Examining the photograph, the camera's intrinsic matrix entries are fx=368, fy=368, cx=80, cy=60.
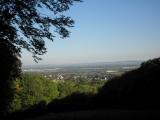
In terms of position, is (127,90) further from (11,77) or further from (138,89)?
(11,77)

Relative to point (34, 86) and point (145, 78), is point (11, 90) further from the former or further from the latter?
point (34, 86)

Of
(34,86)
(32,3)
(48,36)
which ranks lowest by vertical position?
(34,86)

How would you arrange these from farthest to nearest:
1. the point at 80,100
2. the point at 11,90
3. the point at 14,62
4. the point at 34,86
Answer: the point at 34,86
the point at 11,90
the point at 14,62
the point at 80,100

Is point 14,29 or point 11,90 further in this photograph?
point 11,90

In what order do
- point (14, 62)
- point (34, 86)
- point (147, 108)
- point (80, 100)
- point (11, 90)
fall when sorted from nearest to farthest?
point (147, 108), point (80, 100), point (14, 62), point (11, 90), point (34, 86)

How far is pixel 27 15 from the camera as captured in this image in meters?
22.8

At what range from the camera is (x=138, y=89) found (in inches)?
809

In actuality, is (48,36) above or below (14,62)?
above

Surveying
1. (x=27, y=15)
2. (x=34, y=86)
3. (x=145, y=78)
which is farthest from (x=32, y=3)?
(x=34, y=86)

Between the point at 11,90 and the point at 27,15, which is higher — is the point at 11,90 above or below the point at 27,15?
below

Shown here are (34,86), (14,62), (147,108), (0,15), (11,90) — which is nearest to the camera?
(147,108)

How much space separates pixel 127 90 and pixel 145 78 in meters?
1.39

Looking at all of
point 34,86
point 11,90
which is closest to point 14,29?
point 11,90

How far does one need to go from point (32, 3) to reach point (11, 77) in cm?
640
